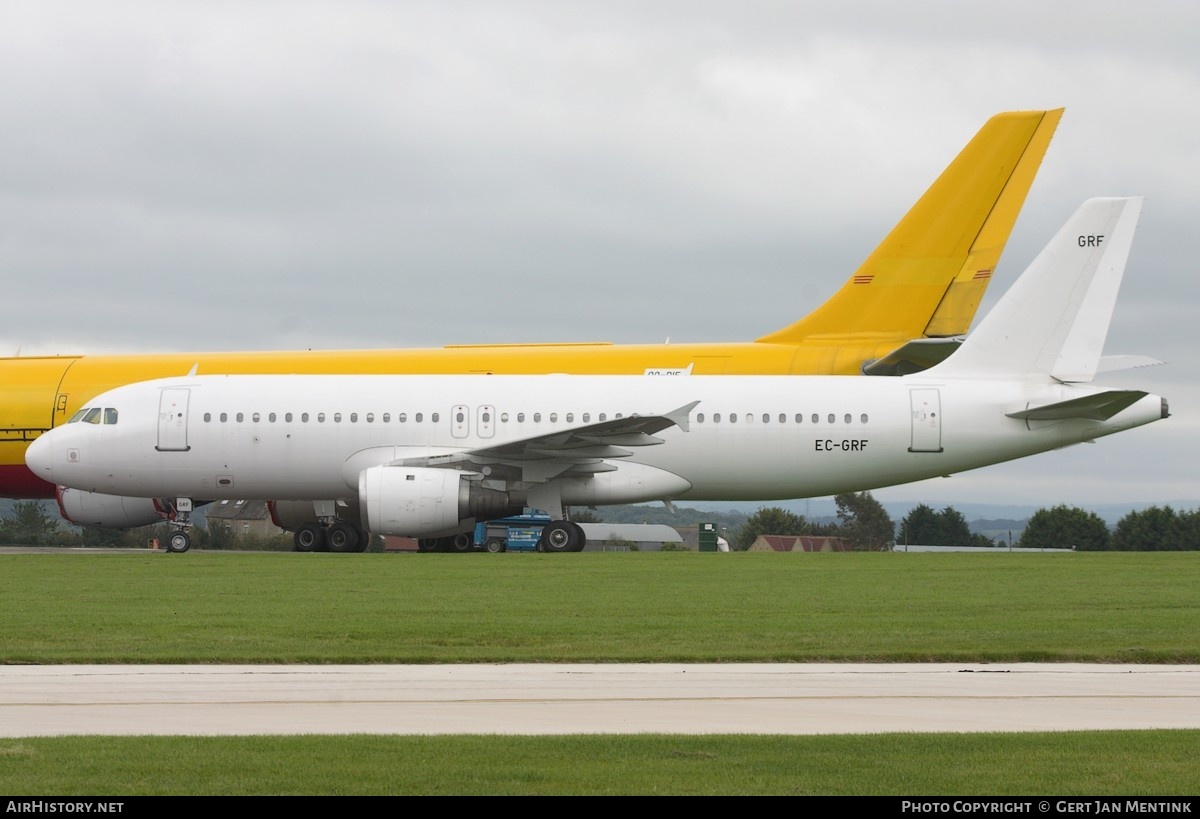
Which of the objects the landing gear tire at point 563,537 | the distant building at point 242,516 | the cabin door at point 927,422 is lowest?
the landing gear tire at point 563,537

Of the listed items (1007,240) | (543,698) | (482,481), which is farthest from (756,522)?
(543,698)

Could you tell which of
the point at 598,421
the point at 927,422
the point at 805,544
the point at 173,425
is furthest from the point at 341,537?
the point at 805,544

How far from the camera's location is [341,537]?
3822 cm

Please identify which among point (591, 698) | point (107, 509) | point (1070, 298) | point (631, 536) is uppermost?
point (1070, 298)

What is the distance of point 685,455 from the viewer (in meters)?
34.5

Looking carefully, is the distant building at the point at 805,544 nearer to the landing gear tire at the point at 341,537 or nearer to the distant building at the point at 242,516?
the distant building at the point at 242,516

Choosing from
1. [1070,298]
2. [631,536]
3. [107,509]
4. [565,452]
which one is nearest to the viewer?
[565,452]

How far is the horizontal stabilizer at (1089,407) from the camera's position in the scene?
3219 cm

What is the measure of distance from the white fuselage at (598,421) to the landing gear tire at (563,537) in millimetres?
723

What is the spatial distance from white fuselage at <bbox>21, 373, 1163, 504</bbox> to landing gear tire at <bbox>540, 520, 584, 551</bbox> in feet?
2.37

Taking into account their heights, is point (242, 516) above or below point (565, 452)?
below

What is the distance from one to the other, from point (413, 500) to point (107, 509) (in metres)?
11.4

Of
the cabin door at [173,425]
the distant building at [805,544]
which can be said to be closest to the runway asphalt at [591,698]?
the cabin door at [173,425]

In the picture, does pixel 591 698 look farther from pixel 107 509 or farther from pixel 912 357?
pixel 107 509
